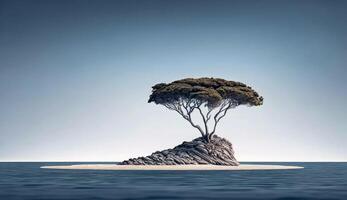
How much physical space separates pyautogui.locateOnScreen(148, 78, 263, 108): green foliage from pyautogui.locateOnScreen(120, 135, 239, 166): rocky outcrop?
6962 millimetres

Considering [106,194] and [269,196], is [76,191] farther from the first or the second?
[269,196]

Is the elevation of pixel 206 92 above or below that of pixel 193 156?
above

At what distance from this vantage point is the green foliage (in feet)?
343

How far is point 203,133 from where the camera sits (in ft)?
347

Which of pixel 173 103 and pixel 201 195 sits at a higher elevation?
pixel 173 103

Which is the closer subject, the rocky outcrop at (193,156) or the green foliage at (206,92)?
the rocky outcrop at (193,156)

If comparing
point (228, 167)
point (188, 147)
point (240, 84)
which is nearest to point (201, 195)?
point (228, 167)

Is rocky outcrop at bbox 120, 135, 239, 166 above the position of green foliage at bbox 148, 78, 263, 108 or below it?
below

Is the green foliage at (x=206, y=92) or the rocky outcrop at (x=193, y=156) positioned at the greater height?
the green foliage at (x=206, y=92)

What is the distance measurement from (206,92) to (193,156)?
415 inches

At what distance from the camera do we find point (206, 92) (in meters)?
104

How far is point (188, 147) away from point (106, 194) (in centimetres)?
6310

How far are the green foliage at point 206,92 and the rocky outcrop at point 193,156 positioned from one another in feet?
22.8

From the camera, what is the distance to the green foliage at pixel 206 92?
105 m
